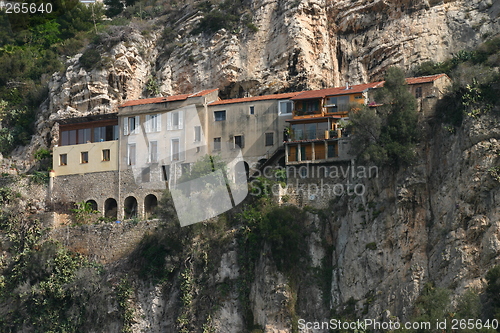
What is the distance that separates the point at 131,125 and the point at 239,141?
7353mm

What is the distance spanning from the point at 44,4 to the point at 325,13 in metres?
30.4

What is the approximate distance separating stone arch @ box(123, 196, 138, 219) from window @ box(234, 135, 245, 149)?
7.39 meters

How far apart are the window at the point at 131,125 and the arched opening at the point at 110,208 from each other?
4357 millimetres

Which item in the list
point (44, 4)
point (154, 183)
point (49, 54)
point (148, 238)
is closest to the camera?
point (148, 238)

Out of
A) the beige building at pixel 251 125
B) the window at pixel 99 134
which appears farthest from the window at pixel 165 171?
the window at pixel 99 134

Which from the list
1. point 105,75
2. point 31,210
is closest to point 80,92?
point 105,75

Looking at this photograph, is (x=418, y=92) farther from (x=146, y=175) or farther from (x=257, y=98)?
(x=146, y=175)

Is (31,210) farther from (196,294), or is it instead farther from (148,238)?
(196,294)

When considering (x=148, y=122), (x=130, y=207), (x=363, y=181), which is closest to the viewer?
(x=363, y=181)

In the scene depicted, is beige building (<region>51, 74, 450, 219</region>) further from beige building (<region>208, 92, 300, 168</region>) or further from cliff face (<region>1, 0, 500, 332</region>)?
cliff face (<region>1, 0, 500, 332</region>)

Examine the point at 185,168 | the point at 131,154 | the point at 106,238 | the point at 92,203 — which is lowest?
the point at 106,238

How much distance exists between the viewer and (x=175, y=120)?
56875mm

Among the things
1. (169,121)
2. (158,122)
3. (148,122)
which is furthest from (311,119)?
(148,122)

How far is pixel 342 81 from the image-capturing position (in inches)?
2381
